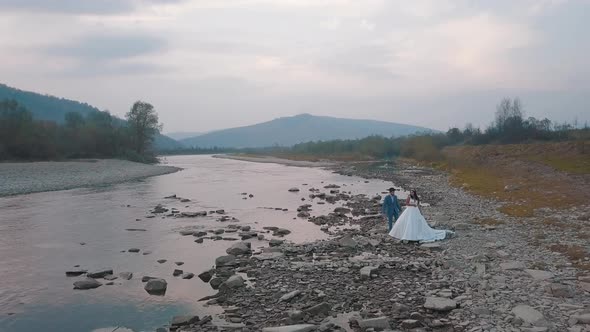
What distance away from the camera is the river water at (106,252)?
470 inches

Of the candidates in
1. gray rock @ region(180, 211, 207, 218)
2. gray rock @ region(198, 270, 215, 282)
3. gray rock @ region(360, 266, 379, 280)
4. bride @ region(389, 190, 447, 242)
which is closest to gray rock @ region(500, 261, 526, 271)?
gray rock @ region(360, 266, 379, 280)

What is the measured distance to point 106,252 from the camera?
62.7 ft

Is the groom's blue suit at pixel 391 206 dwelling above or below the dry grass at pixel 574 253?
above

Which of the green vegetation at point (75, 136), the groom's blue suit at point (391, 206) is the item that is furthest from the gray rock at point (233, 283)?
the green vegetation at point (75, 136)

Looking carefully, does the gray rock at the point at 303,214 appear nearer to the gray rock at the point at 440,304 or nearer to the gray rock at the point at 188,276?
the gray rock at the point at 188,276

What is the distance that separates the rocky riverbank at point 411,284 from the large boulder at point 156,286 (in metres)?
1.58

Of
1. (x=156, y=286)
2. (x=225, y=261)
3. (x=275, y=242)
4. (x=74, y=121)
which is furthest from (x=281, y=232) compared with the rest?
(x=74, y=121)

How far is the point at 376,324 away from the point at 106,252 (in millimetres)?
13502

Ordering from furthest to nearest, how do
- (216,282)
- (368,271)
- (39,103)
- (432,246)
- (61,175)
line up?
(39,103), (61,175), (432,246), (216,282), (368,271)

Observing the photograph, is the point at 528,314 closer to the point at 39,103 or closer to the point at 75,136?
the point at 75,136

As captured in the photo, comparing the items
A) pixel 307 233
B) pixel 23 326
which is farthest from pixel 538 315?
pixel 307 233

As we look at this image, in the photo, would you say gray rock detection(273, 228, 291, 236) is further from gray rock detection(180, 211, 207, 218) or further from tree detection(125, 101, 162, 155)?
tree detection(125, 101, 162, 155)

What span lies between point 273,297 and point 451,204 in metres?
21.5

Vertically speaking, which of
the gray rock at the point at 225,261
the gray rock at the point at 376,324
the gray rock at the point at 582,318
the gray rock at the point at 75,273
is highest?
the gray rock at the point at 582,318
